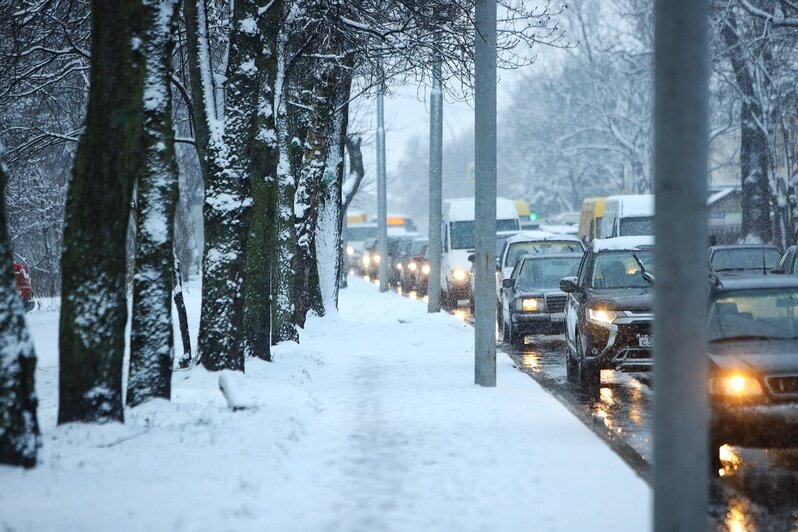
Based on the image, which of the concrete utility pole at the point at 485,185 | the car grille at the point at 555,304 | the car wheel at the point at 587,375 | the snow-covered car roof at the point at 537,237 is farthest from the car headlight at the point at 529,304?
the concrete utility pole at the point at 485,185

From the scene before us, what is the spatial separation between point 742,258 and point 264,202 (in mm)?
9960

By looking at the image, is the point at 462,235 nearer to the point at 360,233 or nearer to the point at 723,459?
the point at 723,459

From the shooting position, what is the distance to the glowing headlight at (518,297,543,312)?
21109mm

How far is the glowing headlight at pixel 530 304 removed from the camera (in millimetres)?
21109

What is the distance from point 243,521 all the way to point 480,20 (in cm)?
809

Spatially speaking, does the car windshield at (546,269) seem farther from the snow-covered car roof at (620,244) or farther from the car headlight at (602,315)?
the car headlight at (602,315)

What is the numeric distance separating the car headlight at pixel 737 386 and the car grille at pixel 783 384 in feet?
0.30

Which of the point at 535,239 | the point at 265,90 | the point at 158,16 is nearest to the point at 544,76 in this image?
the point at 535,239

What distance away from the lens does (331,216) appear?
2645cm

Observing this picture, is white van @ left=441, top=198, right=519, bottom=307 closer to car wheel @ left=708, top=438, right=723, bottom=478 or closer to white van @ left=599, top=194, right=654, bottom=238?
white van @ left=599, top=194, right=654, bottom=238

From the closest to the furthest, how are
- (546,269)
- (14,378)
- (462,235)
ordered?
(14,378)
(546,269)
(462,235)

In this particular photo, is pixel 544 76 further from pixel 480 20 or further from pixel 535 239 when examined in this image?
pixel 480 20

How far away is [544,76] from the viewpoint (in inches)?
2980

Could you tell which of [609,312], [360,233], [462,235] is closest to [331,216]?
[462,235]
